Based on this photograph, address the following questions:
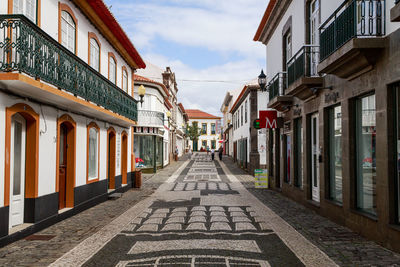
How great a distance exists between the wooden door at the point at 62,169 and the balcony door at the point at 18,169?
→ 7.28 feet

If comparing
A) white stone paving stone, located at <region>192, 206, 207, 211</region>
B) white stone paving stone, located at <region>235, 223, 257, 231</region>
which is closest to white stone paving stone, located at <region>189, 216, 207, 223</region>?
white stone paving stone, located at <region>235, 223, 257, 231</region>

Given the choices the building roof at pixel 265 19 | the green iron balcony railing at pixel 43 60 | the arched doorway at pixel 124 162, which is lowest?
the arched doorway at pixel 124 162

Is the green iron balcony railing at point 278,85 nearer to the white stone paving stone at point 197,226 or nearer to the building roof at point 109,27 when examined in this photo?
the building roof at point 109,27

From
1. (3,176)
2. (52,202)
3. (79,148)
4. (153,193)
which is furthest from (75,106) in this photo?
(153,193)

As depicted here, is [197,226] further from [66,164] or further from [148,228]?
[66,164]

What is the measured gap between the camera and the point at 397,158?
6504 mm

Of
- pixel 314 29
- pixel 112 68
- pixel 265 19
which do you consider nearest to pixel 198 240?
pixel 314 29

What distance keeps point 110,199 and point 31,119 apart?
601 centimetres

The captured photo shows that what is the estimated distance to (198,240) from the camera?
694 cm

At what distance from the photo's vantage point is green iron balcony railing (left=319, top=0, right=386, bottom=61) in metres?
6.89

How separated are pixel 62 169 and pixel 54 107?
1.96 meters

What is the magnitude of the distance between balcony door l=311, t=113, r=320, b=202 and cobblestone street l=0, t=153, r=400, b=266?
0.68 m

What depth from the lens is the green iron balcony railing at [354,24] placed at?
6887 mm

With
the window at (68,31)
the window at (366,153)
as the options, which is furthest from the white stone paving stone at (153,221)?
the window at (68,31)
